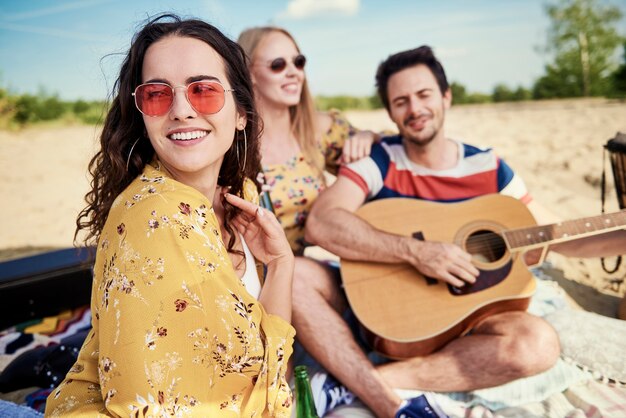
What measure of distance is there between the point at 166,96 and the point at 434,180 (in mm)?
1878

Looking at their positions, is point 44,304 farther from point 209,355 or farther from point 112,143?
point 209,355

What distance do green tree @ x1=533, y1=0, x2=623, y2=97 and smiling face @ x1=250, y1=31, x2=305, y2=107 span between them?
66.0ft

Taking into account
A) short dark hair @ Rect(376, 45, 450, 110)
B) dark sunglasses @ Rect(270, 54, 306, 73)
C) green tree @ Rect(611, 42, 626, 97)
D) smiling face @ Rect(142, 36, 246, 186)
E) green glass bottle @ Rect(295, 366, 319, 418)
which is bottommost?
green glass bottle @ Rect(295, 366, 319, 418)

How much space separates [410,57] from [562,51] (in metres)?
24.7

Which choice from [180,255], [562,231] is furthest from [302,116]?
[180,255]

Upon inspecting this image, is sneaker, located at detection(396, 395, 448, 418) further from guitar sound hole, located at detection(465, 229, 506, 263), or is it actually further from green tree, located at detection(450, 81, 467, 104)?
green tree, located at detection(450, 81, 467, 104)

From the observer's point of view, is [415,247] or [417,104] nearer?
[415,247]

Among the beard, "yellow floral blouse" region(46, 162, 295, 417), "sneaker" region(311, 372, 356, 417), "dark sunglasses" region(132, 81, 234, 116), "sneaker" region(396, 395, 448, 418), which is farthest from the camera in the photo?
the beard

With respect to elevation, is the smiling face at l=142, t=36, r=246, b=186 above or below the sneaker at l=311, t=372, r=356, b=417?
above

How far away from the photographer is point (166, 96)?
1.59 metres

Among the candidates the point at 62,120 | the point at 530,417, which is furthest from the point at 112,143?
the point at 62,120

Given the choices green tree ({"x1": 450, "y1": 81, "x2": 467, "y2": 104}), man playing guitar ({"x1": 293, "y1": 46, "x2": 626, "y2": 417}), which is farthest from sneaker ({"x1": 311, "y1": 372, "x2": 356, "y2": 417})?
green tree ({"x1": 450, "y1": 81, "x2": 467, "y2": 104})

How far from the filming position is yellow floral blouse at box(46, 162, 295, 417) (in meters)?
1.20

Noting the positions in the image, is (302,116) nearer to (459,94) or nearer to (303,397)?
(303,397)
